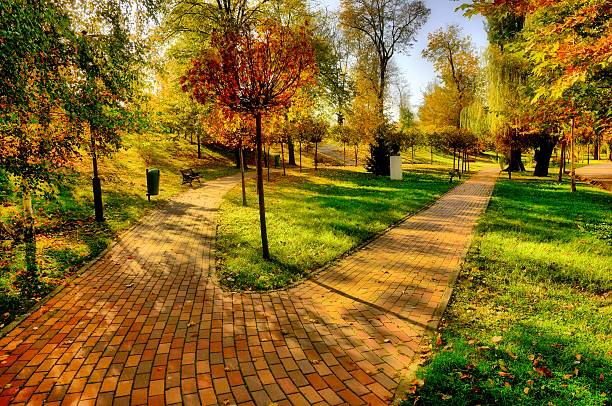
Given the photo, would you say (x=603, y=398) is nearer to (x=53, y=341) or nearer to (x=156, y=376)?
(x=156, y=376)

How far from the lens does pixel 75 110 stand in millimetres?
6148

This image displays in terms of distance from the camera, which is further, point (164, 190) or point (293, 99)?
point (164, 190)

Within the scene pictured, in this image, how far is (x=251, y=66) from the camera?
6805mm

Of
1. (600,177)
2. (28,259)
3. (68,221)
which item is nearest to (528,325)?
(28,259)

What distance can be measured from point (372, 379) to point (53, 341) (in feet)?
13.5

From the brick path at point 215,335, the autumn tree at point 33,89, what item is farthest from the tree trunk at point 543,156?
the autumn tree at point 33,89

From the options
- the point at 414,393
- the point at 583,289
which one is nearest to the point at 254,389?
the point at 414,393

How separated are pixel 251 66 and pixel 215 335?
4.82 meters

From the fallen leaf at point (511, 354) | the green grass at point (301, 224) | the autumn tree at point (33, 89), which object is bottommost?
the fallen leaf at point (511, 354)

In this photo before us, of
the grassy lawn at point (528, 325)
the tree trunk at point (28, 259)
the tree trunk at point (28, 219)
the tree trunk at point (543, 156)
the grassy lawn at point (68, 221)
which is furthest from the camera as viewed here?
the tree trunk at point (543, 156)

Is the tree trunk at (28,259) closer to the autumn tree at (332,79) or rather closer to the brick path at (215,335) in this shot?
the brick path at (215,335)

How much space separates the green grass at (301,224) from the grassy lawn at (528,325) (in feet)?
9.87

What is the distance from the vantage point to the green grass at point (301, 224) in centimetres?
734

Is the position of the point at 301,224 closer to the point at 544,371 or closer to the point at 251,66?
the point at 251,66
